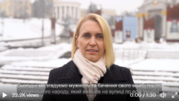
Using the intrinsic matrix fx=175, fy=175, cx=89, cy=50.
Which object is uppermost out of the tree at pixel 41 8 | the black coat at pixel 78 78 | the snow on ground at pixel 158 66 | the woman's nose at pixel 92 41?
the tree at pixel 41 8

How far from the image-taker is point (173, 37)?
1983 cm

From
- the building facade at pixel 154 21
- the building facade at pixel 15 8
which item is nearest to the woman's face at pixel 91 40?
the building facade at pixel 154 21

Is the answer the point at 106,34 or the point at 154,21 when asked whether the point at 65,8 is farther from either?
the point at 106,34

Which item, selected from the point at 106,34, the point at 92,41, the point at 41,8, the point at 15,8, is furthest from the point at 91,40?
the point at 15,8

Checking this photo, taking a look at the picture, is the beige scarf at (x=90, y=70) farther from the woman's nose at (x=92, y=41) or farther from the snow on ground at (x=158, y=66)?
the snow on ground at (x=158, y=66)

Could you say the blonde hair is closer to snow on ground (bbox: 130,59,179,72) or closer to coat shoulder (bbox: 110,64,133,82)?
coat shoulder (bbox: 110,64,133,82)

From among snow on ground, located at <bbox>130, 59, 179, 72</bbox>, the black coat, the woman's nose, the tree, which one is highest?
the tree

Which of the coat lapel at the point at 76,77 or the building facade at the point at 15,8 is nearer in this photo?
the coat lapel at the point at 76,77

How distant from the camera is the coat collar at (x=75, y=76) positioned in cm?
172

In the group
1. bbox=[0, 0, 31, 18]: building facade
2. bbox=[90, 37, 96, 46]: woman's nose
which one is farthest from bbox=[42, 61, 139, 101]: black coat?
bbox=[0, 0, 31, 18]: building facade

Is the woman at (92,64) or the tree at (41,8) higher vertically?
the tree at (41,8)

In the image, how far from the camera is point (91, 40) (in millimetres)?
1694

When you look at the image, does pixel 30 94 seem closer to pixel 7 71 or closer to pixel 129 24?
pixel 7 71

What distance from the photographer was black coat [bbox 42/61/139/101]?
1.71 m
